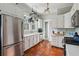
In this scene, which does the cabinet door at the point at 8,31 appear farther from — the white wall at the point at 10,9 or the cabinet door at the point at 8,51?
the white wall at the point at 10,9

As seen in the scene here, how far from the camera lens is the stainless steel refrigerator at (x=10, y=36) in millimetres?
1755

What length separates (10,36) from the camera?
1.89m

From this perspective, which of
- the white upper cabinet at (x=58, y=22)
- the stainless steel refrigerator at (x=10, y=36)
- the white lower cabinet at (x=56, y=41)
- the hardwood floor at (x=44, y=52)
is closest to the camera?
the stainless steel refrigerator at (x=10, y=36)

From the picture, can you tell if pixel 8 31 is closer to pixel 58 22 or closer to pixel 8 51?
pixel 8 51

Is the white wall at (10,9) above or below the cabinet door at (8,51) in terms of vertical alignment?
above

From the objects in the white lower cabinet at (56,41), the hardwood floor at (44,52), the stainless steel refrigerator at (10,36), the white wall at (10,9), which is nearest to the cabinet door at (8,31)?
the stainless steel refrigerator at (10,36)

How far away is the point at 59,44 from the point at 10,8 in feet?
7.03

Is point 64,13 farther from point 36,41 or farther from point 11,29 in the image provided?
point 11,29

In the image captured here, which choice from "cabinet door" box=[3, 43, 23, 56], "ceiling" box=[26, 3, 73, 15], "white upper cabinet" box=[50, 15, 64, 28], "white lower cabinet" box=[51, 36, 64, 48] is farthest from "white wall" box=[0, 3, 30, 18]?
"white lower cabinet" box=[51, 36, 64, 48]

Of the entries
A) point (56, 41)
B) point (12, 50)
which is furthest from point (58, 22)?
point (12, 50)

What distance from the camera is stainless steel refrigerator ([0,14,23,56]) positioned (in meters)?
1.75

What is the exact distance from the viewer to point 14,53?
81.0 inches

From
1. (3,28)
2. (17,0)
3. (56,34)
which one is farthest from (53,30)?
(17,0)

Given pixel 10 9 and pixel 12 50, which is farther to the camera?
pixel 10 9
